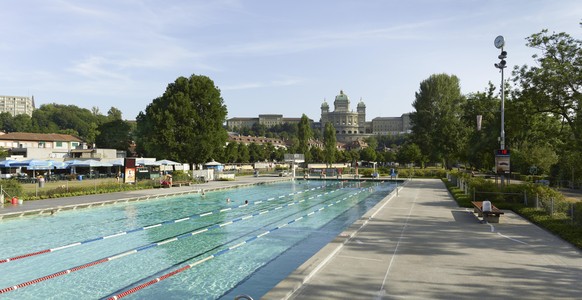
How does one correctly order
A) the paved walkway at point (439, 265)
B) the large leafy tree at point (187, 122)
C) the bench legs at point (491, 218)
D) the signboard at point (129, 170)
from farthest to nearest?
the large leafy tree at point (187, 122) < the signboard at point (129, 170) < the bench legs at point (491, 218) < the paved walkway at point (439, 265)

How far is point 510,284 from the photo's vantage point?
8.76 m

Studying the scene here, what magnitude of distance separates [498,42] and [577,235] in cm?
1567

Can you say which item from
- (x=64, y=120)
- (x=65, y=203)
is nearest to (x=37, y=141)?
(x=65, y=203)

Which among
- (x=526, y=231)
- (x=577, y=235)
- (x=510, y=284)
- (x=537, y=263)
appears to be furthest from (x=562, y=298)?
(x=526, y=231)

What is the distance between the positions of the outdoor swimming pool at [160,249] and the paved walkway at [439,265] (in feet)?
7.51

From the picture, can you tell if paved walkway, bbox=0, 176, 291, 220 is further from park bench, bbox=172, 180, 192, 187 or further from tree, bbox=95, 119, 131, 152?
tree, bbox=95, 119, 131, 152

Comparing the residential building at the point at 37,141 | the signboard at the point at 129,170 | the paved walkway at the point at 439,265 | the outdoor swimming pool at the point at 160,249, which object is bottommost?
the outdoor swimming pool at the point at 160,249

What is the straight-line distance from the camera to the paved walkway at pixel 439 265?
821cm

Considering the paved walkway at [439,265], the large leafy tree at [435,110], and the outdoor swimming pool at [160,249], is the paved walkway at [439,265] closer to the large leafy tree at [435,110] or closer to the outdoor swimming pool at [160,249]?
the outdoor swimming pool at [160,249]

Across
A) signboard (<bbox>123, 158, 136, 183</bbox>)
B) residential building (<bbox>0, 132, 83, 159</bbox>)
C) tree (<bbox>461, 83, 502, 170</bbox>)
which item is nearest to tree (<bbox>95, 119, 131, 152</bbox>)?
residential building (<bbox>0, 132, 83, 159</bbox>)

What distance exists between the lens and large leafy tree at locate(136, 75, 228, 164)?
52.2 meters

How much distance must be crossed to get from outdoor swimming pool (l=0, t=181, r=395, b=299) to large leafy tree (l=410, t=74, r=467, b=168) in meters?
43.3

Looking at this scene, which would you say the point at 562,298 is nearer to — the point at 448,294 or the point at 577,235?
the point at 448,294

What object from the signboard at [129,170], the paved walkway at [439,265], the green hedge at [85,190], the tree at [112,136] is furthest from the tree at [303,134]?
the paved walkway at [439,265]
